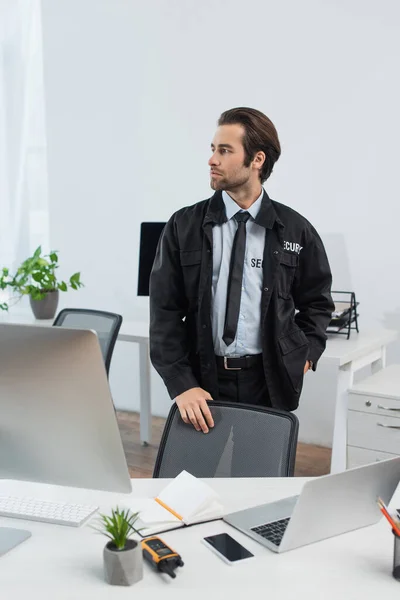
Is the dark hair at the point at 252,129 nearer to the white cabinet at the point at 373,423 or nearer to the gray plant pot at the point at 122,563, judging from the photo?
the white cabinet at the point at 373,423

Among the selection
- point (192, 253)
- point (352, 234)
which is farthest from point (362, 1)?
point (192, 253)

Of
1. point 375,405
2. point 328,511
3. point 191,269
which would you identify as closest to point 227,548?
point 328,511

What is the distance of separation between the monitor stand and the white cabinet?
181 cm

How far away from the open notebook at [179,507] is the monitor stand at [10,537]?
0.75 feet

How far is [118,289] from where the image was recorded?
15.8ft

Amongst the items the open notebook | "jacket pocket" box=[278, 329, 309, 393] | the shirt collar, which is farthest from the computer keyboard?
the shirt collar

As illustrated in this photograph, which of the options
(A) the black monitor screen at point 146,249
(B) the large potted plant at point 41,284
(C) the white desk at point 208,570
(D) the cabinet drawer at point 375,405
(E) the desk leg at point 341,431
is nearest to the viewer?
(C) the white desk at point 208,570

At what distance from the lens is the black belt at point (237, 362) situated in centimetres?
225

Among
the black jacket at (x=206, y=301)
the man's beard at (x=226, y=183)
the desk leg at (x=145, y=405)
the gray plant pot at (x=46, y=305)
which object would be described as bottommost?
the desk leg at (x=145, y=405)

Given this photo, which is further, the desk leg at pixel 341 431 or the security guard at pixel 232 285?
the desk leg at pixel 341 431

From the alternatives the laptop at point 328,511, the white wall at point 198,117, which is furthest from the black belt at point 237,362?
the white wall at point 198,117

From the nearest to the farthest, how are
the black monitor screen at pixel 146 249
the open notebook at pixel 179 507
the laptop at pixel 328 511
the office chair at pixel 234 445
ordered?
1. the laptop at pixel 328 511
2. the open notebook at pixel 179 507
3. the office chair at pixel 234 445
4. the black monitor screen at pixel 146 249

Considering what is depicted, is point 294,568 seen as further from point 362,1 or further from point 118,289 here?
point 118,289

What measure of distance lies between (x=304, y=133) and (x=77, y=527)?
296 cm
